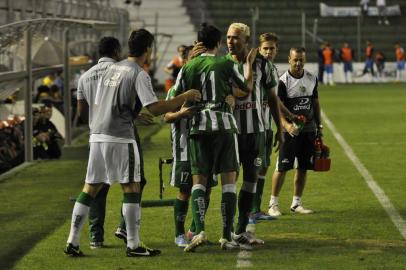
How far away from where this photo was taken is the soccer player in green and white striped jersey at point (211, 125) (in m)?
10.0

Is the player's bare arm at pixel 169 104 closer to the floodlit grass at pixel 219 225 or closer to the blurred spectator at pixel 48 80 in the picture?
the floodlit grass at pixel 219 225

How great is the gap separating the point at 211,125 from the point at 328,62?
42.1 meters

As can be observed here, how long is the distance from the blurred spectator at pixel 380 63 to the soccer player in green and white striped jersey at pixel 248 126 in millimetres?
42398

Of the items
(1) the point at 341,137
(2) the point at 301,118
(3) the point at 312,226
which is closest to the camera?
(3) the point at 312,226

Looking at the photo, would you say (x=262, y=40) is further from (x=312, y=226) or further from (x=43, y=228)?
(x=43, y=228)

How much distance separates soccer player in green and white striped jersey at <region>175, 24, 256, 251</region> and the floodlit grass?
460 mm

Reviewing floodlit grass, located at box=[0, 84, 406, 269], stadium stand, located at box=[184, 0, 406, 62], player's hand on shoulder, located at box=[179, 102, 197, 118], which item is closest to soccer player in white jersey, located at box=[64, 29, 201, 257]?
player's hand on shoulder, located at box=[179, 102, 197, 118]

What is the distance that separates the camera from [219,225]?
465 inches

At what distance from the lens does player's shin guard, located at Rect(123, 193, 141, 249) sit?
9883mm

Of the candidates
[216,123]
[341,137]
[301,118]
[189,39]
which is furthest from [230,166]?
[189,39]

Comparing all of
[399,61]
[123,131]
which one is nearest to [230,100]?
[123,131]

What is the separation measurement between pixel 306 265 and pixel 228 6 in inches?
→ 2046

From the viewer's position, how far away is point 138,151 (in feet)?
33.1

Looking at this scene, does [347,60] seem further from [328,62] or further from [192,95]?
[192,95]
